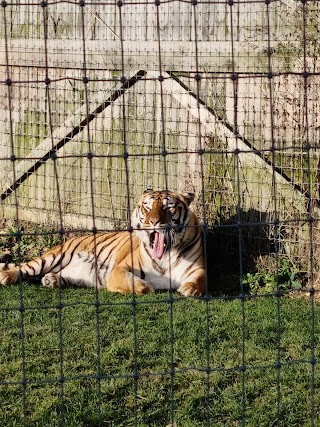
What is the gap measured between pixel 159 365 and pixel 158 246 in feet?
7.40

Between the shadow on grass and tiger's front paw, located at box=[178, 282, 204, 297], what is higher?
the shadow on grass

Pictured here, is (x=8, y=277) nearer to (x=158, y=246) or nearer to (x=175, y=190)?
(x=158, y=246)

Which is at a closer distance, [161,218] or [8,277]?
[161,218]

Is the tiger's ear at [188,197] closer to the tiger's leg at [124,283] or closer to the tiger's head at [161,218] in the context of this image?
the tiger's head at [161,218]

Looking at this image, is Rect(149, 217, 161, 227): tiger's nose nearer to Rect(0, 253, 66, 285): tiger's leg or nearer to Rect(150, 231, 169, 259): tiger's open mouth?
Rect(150, 231, 169, 259): tiger's open mouth

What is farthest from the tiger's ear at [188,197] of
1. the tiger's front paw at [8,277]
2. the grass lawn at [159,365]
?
the tiger's front paw at [8,277]

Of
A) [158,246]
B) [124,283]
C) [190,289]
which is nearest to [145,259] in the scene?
[158,246]

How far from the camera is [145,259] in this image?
25.4 ft

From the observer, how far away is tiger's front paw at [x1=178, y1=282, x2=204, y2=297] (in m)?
7.30

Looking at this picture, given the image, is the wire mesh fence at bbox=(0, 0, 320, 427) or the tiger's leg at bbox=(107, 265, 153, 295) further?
the tiger's leg at bbox=(107, 265, 153, 295)

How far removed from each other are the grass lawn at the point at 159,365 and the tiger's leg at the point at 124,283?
0.84 ft

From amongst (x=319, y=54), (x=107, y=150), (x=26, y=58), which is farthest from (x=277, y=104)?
(x=26, y=58)

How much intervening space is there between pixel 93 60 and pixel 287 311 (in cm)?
342

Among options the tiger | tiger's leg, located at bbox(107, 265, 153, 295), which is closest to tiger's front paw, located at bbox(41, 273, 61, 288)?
the tiger
